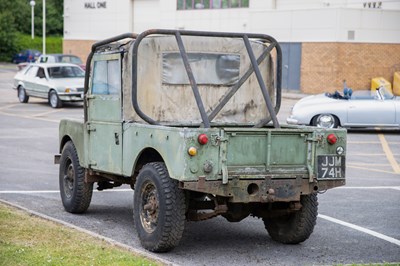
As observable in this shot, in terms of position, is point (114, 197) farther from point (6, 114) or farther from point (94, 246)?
point (6, 114)

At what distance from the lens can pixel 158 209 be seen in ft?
28.9

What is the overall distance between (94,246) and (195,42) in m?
2.87

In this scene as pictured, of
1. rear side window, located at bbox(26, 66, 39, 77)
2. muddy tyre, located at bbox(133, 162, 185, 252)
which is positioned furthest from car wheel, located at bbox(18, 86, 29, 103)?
muddy tyre, located at bbox(133, 162, 185, 252)

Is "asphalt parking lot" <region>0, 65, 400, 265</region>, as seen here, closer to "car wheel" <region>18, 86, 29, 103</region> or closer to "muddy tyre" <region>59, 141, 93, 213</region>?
"muddy tyre" <region>59, 141, 93, 213</region>

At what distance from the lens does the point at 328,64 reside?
4431 centimetres

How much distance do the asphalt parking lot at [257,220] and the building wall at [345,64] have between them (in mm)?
24958

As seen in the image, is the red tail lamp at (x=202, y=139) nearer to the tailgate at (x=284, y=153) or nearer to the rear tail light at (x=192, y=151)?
the rear tail light at (x=192, y=151)

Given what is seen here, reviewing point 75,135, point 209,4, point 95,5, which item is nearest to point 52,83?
point 75,135

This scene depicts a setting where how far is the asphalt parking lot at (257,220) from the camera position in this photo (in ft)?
29.9

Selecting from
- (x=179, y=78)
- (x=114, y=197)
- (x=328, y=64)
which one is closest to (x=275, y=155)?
(x=179, y=78)

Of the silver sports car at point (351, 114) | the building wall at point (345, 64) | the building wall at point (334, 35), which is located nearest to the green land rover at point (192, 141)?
the silver sports car at point (351, 114)

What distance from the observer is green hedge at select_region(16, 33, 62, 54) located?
82938 millimetres

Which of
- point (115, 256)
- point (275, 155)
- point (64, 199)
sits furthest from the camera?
point (64, 199)

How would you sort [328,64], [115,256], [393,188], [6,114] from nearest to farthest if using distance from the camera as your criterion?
[115,256], [393,188], [6,114], [328,64]
